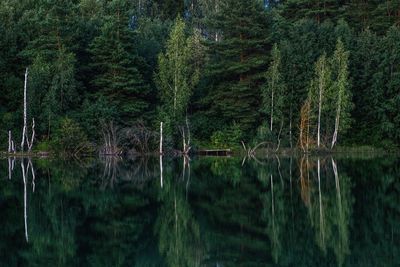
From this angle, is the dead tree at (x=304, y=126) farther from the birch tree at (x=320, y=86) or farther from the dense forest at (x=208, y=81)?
the birch tree at (x=320, y=86)

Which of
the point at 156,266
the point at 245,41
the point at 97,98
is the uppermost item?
the point at 245,41

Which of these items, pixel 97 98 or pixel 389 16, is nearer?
pixel 97 98

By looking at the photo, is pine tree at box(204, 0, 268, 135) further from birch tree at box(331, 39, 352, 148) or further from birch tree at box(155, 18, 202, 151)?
birch tree at box(331, 39, 352, 148)

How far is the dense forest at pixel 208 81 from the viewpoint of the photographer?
145 ft

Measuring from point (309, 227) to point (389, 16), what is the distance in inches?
1726

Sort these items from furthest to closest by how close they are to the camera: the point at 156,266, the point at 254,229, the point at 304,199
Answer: the point at 304,199
the point at 254,229
the point at 156,266

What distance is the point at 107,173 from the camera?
26.6 meters

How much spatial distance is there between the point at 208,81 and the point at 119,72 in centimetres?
795

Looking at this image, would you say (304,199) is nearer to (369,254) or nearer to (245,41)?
(369,254)

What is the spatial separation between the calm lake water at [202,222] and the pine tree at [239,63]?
2510cm

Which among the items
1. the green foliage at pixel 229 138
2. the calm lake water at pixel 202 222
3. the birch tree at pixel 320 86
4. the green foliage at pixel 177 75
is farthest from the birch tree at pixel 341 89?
the calm lake water at pixel 202 222

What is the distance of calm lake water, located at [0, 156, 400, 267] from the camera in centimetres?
1015

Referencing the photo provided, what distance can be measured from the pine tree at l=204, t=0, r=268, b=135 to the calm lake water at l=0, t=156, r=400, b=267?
25.1 meters

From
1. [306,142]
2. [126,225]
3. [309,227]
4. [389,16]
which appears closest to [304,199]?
[309,227]
